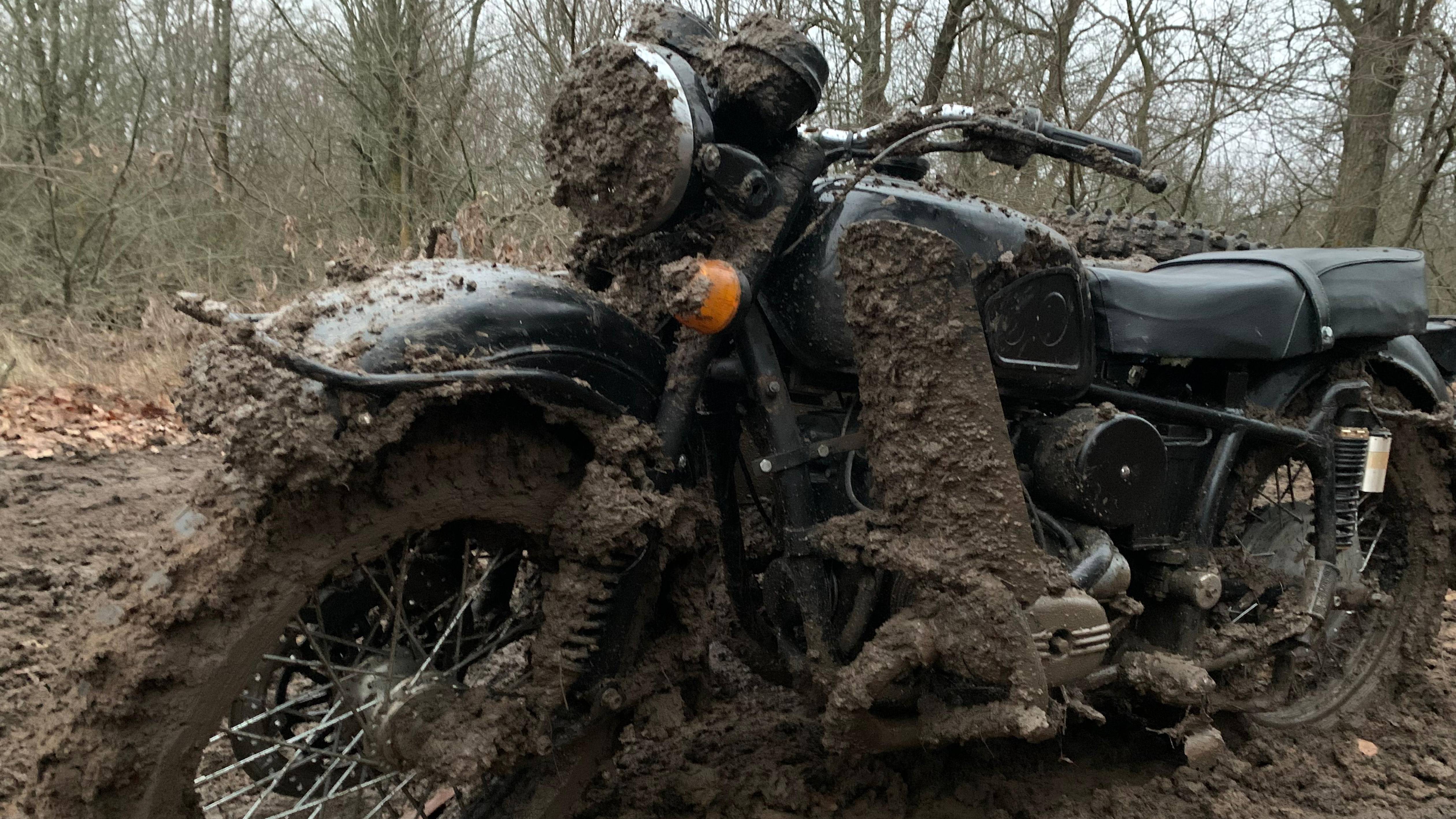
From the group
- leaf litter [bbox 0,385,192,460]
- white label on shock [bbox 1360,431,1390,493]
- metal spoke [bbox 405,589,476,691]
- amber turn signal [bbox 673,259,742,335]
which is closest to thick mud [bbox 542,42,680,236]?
amber turn signal [bbox 673,259,742,335]

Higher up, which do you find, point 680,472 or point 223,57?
point 223,57

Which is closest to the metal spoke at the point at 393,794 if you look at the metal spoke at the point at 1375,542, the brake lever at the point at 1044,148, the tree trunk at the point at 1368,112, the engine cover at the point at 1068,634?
the engine cover at the point at 1068,634

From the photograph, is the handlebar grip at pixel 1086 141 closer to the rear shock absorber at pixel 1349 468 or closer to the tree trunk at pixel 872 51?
the rear shock absorber at pixel 1349 468

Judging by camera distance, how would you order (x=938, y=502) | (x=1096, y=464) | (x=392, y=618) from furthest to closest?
(x=1096, y=464)
(x=938, y=502)
(x=392, y=618)

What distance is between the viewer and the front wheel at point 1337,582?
288 centimetres

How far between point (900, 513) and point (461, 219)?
4.37m

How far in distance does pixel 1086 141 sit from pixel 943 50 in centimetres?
740

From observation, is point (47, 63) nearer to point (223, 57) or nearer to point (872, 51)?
point (223, 57)

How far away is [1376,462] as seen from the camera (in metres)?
3.08

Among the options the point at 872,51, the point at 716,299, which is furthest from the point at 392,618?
the point at 872,51

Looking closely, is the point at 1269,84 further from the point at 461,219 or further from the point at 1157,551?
the point at 1157,551

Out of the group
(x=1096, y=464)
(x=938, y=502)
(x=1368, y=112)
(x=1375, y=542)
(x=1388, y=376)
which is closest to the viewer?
(x=938, y=502)

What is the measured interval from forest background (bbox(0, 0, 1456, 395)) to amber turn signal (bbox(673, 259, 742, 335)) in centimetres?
569

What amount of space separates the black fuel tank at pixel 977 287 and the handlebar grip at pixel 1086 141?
19cm
